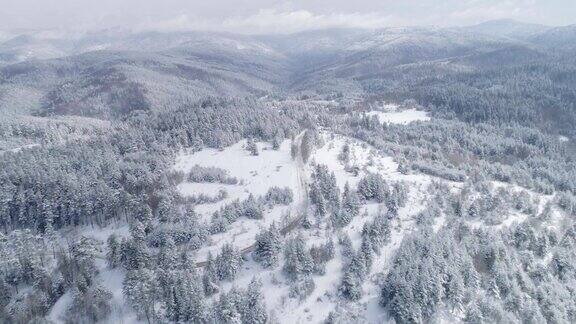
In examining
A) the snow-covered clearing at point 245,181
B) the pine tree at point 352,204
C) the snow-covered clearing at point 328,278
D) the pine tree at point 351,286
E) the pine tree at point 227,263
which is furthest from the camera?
the pine tree at point 352,204

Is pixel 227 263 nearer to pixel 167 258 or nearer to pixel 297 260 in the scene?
pixel 167 258

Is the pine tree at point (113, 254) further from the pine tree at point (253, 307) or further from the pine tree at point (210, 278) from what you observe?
the pine tree at point (253, 307)

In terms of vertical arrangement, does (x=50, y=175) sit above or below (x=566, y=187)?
above

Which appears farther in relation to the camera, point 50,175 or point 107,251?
point 50,175

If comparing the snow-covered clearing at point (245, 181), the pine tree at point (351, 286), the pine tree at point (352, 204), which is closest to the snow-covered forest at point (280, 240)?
the pine tree at point (352, 204)

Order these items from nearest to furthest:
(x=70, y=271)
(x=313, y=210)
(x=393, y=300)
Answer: (x=393, y=300)
(x=70, y=271)
(x=313, y=210)

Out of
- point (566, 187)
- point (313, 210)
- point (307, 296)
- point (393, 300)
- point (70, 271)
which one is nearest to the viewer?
point (393, 300)

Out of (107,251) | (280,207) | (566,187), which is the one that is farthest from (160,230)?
(566,187)

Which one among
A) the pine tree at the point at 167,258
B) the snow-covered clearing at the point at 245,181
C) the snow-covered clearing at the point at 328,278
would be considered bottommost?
the snow-covered clearing at the point at 328,278

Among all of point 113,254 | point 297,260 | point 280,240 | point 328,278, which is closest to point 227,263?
point 280,240

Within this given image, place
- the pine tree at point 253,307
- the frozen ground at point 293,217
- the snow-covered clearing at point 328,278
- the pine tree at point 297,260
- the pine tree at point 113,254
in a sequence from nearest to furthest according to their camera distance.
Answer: the pine tree at point 253,307
the snow-covered clearing at point 328,278
the frozen ground at point 293,217
the pine tree at point 297,260
the pine tree at point 113,254

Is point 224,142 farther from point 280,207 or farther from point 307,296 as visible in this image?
point 307,296
